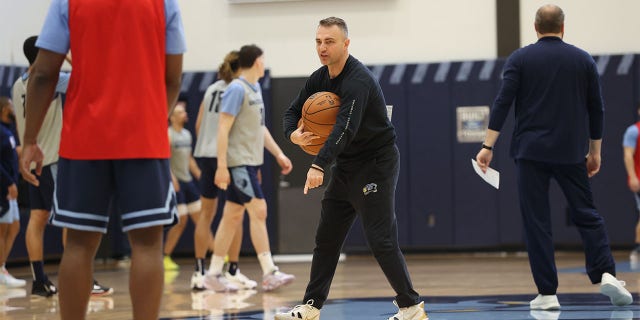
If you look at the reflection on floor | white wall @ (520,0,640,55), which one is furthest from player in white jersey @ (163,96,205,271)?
white wall @ (520,0,640,55)

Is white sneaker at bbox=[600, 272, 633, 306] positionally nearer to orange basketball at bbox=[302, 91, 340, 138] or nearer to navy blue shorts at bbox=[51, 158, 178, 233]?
orange basketball at bbox=[302, 91, 340, 138]

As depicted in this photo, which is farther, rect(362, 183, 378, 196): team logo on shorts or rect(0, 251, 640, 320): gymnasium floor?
rect(0, 251, 640, 320): gymnasium floor

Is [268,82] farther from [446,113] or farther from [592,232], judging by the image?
[592,232]

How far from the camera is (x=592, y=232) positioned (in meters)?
6.40

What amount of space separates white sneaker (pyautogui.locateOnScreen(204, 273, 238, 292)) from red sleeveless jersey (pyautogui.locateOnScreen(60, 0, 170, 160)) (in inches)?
176

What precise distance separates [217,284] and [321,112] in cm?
340

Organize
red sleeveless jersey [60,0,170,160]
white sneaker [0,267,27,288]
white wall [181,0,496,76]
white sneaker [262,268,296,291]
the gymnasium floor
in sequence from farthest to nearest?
1. white wall [181,0,496,76]
2. white sneaker [0,267,27,288]
3. white sneaker [262,268,296,291]
4. the gymnasium floor
5. red sleeveless jersey [60,0,170,160]

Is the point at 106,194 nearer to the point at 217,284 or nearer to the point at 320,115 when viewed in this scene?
the point at 320,115

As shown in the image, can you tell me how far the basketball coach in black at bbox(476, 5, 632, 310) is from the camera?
20.7ft

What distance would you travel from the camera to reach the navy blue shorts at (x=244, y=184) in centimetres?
820

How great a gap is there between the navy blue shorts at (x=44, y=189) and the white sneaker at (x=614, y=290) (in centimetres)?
439

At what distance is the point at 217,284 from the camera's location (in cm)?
835

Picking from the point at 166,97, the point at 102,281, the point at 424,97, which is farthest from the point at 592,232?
the point at 424,97

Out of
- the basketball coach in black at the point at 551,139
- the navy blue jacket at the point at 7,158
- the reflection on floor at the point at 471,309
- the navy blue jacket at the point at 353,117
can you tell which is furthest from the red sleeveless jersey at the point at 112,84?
the navy blue jacket at the point at 7,158
